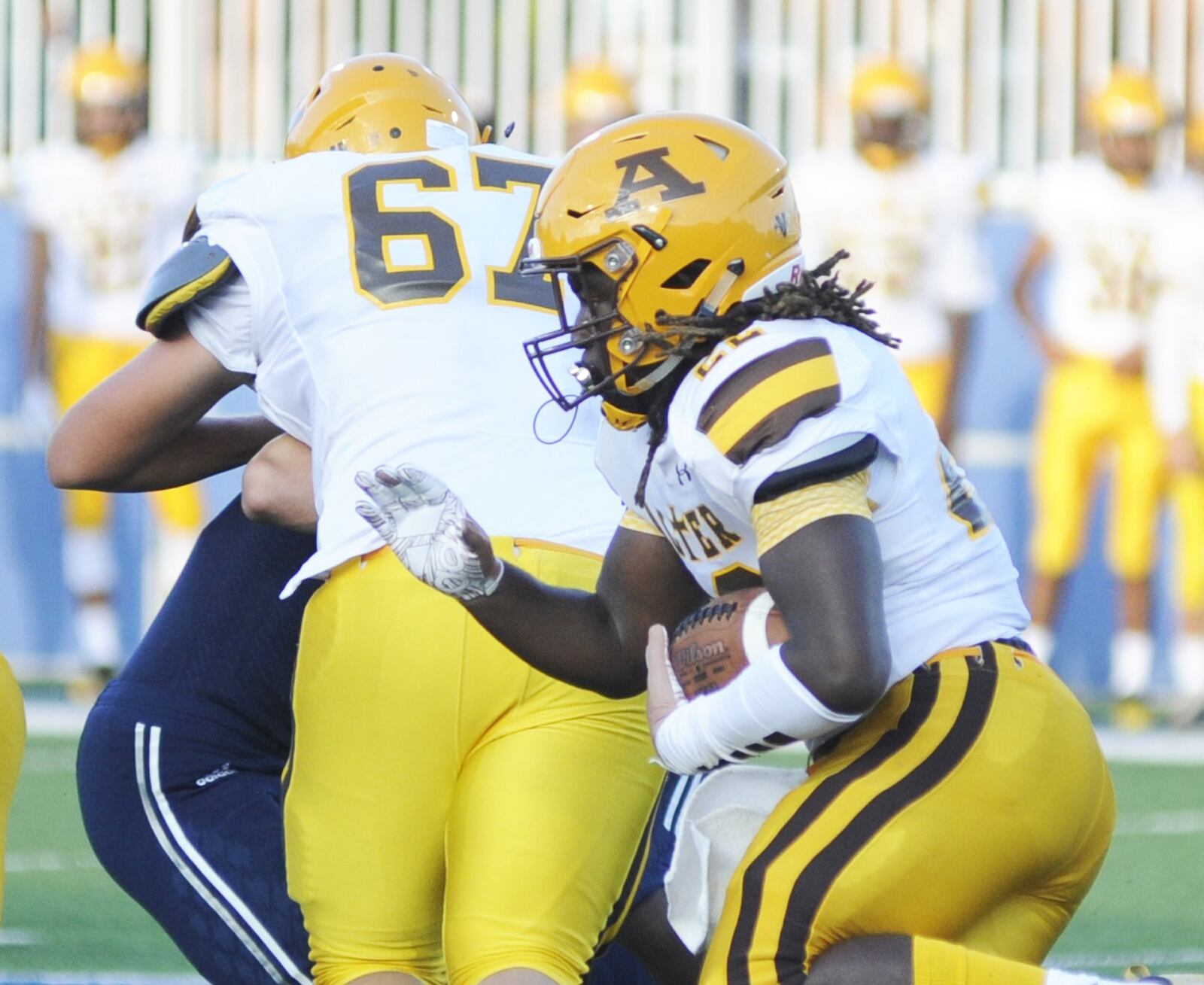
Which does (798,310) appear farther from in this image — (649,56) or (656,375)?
(649,56)

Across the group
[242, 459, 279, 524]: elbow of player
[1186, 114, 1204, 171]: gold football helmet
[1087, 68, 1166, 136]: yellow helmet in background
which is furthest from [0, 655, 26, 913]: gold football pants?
[1186, 114, 1204, 171]: gold football helmet

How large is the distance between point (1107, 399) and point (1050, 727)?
249 inches

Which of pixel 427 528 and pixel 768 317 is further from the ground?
pixel 768 317

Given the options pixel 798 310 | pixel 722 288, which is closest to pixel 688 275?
pixel 722 288

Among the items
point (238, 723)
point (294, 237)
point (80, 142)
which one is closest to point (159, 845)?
point (238, 723)

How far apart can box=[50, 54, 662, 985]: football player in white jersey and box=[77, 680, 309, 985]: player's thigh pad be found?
1.06 ft

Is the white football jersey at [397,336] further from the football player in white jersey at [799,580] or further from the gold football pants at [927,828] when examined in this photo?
the gold football pants at [927,828]

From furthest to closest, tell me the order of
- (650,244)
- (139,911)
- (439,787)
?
(139,911)
(439,787)
(650,244)

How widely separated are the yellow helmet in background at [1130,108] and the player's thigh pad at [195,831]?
6.38m

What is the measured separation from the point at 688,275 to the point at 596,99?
655cm

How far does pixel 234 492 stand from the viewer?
9469 millimetres

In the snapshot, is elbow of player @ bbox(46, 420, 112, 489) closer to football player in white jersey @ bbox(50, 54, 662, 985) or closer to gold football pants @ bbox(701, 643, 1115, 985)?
football player in white jersey @ bbox(50, 54, 662, 985)

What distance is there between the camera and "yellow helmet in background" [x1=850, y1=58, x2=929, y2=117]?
9273mm

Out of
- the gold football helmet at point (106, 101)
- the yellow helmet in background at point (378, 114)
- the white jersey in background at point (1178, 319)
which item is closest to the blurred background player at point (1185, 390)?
the white jersey in background at point (1178, 319)
